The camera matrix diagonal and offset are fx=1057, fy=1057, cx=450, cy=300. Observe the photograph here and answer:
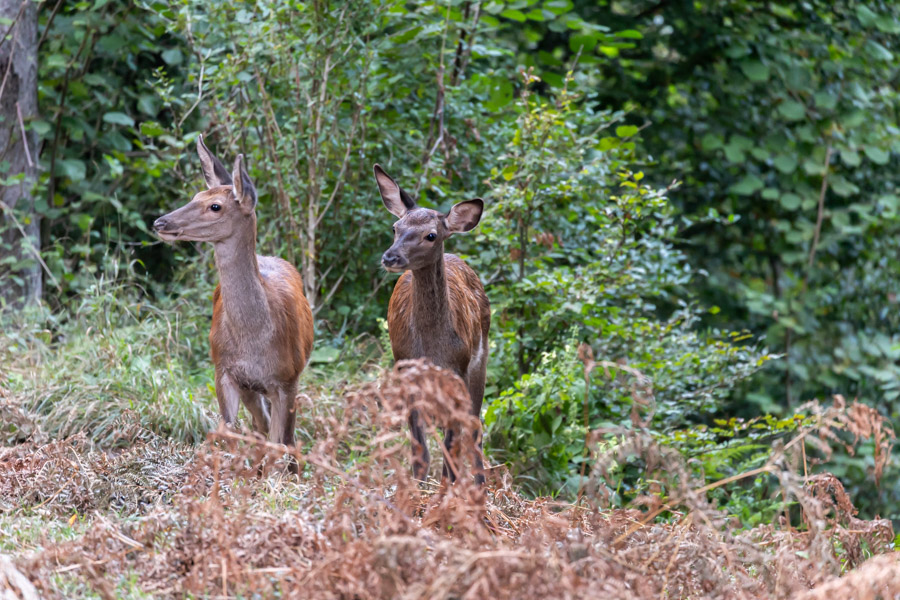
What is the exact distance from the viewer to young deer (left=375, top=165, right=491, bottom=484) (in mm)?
5465

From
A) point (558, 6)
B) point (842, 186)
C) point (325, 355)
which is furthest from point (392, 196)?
point (842, 186)

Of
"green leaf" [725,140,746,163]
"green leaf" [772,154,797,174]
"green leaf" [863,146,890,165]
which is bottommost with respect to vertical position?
"green leaf" [772,154,797,174]

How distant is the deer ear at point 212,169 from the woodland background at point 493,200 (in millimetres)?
1403

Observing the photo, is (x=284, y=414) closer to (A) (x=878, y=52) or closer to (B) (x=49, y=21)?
(B) (x=49, y=21)

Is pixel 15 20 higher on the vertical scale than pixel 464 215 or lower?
higher

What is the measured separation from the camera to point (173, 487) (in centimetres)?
505

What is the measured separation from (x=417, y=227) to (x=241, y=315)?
1.09 m

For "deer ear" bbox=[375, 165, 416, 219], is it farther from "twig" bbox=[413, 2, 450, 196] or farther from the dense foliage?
"twig" bbox=[413, 2, 450, 196]

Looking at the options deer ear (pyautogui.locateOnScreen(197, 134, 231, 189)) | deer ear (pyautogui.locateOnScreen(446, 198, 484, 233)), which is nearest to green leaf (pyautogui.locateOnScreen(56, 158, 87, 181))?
deer ear (pyautogui.locateOnScreen(197, 134, 231, 189))

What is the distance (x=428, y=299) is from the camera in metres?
5.62

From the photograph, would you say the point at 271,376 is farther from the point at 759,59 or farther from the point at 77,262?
the point at 759,59

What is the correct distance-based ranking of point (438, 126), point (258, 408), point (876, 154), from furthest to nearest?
point (876, 154) < point (438, 126) < point (258, 408)

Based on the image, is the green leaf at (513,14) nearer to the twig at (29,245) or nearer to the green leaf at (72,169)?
the green leaf at (72,169)

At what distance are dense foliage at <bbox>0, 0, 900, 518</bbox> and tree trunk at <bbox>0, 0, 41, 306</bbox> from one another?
207 mm
